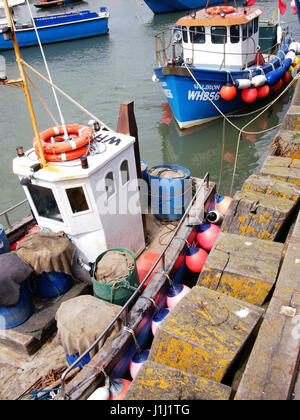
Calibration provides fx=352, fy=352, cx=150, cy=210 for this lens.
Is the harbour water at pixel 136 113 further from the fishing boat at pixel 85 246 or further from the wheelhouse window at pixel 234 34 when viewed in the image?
the fishing boat at pixel 85 246

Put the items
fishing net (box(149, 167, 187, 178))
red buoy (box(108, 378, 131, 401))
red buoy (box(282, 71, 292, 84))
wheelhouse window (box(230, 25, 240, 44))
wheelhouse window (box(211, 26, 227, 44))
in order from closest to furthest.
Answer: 1. red buoy (box(108, 378, 131, 401))
2. fishing net (box(149, 167, 187, 178))
3. wheelhouse window (box(230, 25, 240, 44))
4. wheelhouse window (box(211, 26, 227, 44))
5. red buoy (box(282, 71, 292, 84))

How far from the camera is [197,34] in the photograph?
51.6 feet

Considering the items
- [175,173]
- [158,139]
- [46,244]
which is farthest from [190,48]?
[46,244]

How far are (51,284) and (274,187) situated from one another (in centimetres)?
358

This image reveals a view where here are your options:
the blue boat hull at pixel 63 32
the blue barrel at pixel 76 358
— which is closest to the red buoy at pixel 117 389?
the blue barrel at pixel 76 358

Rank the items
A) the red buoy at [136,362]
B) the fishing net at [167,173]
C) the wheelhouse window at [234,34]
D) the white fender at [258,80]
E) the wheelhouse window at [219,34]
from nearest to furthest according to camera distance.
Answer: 1. the red buoy at [136,362]
2. the fishing net at [167,173]
3. the wheelhouse window at [234,34]
4. the wheelhouse window at [219,34]
5. the white fender at [258,80]

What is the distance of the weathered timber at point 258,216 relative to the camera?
4.47 m

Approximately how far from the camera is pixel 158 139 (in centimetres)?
1669

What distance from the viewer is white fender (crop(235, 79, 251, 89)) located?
15.4 meters

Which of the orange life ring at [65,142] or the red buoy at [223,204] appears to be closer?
the orange life ring at [65,142]

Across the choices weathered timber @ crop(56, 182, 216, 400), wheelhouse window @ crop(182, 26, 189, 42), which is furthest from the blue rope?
wheelhouse window @ crop(182, 26, 189, 42)

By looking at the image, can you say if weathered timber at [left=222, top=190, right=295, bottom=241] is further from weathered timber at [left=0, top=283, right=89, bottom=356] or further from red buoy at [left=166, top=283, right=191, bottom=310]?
weathered timber at [left=0, top=283, right=89, bottom=356]

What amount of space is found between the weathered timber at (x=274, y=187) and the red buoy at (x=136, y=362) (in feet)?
8.82

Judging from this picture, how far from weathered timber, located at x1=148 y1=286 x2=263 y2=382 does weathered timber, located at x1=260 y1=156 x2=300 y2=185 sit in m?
2.55
